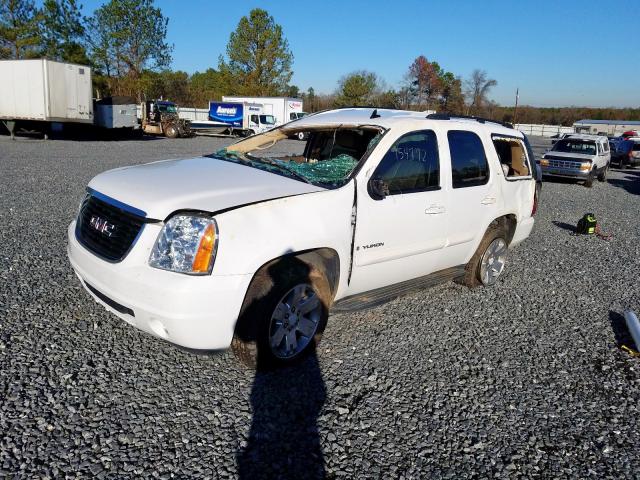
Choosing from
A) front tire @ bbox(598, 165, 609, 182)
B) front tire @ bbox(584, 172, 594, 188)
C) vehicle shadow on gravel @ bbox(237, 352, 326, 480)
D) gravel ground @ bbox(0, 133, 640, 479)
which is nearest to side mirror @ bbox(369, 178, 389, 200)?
gravel ground @ bbox(0, 133, 640, 479)

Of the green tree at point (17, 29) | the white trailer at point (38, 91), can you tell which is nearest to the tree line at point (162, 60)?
the green tree at point (17, 29)

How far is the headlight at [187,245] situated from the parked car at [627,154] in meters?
26.3

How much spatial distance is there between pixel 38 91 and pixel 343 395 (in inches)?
912

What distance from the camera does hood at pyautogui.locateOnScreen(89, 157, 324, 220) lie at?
9.83 ft

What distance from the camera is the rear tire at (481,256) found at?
16.6 feet

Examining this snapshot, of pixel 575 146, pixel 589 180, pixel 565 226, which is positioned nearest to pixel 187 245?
pixel 565 226

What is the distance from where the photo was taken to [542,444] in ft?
9.40

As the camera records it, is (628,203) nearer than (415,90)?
Yes

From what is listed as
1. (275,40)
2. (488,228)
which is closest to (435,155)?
(488,228)

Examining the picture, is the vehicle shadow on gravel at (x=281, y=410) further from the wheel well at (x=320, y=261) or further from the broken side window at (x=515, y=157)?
the broken side window at (x=515, y=157)

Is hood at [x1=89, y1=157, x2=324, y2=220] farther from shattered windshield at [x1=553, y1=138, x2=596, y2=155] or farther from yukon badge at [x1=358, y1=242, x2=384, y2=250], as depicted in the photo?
shattered windshield at [x1=553, y1=138, x2=596, y2=155]

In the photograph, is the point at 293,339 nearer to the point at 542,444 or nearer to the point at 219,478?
the point at 219,478

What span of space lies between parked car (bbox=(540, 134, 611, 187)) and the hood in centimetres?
1594

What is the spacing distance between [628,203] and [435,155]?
1221cm
